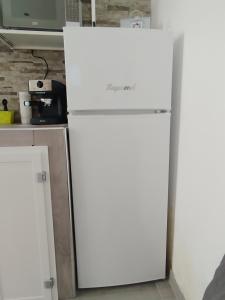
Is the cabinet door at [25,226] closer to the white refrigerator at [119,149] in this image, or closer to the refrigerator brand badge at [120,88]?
the white refrigerator at [119,149]

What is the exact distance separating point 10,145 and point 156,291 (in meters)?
1.39

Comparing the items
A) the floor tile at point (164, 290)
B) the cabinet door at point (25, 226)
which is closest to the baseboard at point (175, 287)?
the floor tile at point (164, 290)

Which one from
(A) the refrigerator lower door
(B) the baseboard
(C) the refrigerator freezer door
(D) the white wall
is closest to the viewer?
(D) the white wall

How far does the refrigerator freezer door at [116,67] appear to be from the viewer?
3.97ft

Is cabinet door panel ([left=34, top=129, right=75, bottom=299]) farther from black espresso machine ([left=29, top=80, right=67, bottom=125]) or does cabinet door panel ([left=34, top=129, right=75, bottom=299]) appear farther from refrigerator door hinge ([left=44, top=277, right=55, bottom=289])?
black espresso machine ([left=29, top=80, right=67, bottom=125])

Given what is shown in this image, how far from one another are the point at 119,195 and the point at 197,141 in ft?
1.88

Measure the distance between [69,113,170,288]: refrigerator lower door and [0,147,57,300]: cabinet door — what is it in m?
0.18

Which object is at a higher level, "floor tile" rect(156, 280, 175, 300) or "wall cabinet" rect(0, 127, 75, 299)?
"wall cabinet" rect(0, 127, 75, 299)

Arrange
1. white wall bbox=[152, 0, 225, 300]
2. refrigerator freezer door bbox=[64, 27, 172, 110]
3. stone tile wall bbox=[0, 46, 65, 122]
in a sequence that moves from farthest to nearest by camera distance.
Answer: stone tile wall bbox=[0, 46, 65, 122] → refrigerator freezer door bbox=[64, 27, 172, 110] → white wall bbox=[152, 0, 225, 300]

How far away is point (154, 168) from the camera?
141cm

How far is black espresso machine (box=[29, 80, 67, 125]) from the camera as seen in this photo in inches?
52.4

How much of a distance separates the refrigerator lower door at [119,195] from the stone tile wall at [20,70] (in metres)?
0.69

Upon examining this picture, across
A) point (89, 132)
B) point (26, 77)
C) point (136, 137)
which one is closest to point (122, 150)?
point (136, 137)

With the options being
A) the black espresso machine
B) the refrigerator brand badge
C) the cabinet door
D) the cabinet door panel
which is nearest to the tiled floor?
the cabinet door panel
